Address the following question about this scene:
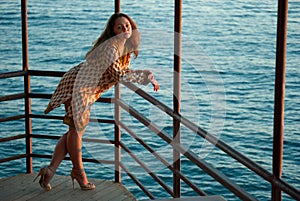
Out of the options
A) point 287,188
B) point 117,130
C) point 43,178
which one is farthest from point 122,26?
point 287,188

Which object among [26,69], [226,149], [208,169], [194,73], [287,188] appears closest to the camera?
[287,188]

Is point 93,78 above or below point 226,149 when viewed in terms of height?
above

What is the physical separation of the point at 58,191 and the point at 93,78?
70 centimetres

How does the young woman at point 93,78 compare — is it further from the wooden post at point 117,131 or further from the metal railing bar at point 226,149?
the wooden post at point 117,131

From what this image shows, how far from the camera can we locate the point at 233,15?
66.9ft

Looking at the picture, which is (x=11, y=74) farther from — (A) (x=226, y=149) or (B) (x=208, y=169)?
(A) (x=226, y=149)

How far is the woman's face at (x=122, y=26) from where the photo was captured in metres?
3.68

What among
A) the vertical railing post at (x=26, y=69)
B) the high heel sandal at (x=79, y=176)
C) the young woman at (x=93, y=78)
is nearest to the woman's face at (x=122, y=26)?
the young woman at (x=93, y=78)

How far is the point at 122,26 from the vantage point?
3.69 m

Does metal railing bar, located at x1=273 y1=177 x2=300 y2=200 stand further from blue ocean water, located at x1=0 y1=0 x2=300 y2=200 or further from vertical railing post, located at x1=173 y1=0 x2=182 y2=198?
blue ocean water, located at x1=0 y1=0 x2=300 y2=200

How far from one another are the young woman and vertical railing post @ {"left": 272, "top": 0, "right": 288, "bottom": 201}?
1.14 m

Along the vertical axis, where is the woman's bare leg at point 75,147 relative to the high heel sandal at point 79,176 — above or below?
above

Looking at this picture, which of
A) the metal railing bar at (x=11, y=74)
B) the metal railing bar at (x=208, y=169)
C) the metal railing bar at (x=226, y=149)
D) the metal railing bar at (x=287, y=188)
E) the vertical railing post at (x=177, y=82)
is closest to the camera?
the metal railing bar at (x=287, y=188)

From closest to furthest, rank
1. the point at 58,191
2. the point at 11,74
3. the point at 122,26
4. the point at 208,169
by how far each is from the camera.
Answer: the point at 208,169, the point at 122,26, the point at 58,191, the point at 11,74
